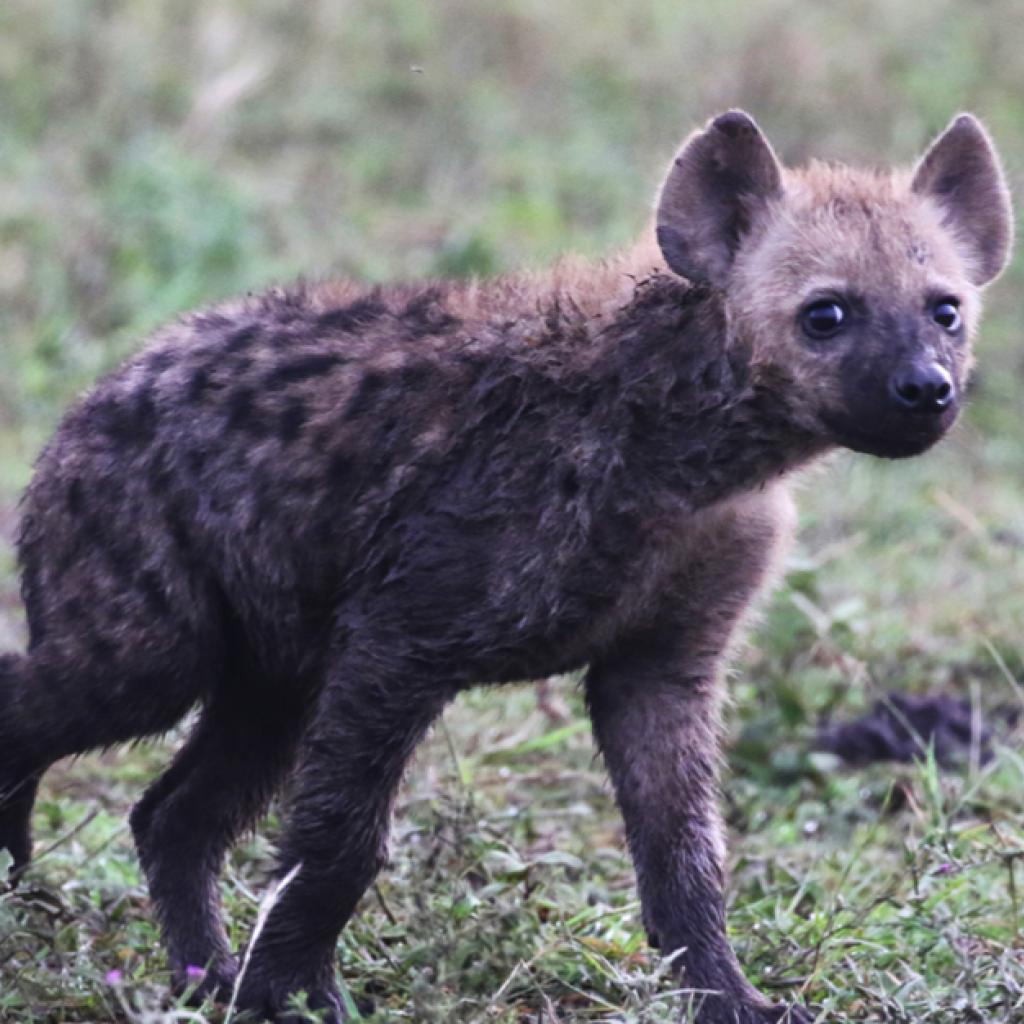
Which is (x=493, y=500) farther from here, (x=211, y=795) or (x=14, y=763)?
(x=14, y=763)

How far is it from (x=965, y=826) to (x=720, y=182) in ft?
5.96

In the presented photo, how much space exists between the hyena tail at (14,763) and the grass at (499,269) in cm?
14

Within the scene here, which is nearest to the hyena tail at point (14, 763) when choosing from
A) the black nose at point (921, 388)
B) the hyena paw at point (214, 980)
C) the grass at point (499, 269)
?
the grass at point (499, 269)

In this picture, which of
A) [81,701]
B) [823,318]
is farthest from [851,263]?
[81,701]

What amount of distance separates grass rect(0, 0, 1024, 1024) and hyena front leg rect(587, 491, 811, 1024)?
0.65ft

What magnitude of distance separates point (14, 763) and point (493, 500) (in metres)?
1.13

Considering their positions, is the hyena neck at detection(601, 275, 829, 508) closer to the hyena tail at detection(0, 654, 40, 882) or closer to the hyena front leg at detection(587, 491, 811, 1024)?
the hyena front leg at detection(587, 491, 811, 1024)

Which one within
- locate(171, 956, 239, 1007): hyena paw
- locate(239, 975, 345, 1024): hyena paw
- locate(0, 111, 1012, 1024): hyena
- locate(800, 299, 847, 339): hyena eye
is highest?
locate(800, 299, 847, 339): hyena eye

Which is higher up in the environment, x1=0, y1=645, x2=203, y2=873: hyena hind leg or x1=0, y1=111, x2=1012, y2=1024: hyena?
x1=0, y1=111, x2=1012, y2=1024: hyena

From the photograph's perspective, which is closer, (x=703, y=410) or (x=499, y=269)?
(x=703, y=410)

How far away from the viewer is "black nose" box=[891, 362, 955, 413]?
407 centimetres

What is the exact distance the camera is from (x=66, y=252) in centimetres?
991

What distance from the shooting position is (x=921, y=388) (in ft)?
13.3

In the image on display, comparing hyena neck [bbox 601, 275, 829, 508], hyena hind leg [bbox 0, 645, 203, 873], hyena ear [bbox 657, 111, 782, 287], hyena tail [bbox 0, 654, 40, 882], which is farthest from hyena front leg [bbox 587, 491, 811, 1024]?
hyena tail [bbox 0, 654, 40, 882]
